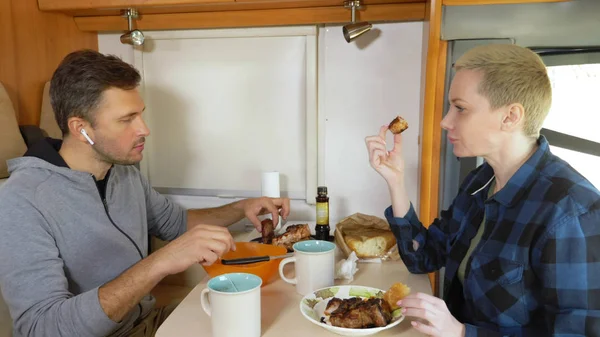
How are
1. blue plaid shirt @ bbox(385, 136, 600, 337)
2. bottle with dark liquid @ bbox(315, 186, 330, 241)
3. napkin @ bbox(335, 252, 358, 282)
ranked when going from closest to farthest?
blue plaid shirt @ bbox(385, 136, 600, 337) < napkin @ bbox(335, 252, 358, 282) < bottle with dark liquid @ bbox(315, 186, 330, 241)

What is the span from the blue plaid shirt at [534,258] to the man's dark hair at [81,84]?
3.34ft

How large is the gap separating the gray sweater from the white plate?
45cm

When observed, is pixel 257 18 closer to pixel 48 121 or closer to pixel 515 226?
pixel 48 121

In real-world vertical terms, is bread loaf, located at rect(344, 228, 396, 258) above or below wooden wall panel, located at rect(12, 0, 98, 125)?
below

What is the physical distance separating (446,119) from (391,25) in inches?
32.4

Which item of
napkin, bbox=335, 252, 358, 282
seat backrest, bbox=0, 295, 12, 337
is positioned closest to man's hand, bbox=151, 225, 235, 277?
napkin, bbox=335, 252, 358, 282

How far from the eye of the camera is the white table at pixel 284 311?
95 centimetres

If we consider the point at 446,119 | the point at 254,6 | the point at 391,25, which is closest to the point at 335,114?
the point at 391,25

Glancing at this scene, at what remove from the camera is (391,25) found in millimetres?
1770

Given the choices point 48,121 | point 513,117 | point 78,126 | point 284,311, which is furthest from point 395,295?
point 48,121

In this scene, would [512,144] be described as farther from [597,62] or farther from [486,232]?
[597,62]

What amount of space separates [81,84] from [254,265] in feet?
2.21

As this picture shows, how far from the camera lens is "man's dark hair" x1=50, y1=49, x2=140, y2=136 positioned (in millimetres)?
1242

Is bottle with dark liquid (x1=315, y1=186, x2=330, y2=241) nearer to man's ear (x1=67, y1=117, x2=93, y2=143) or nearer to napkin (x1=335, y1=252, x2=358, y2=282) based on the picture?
napkin (x1=335, y1=252, x2=358, y2=282)
